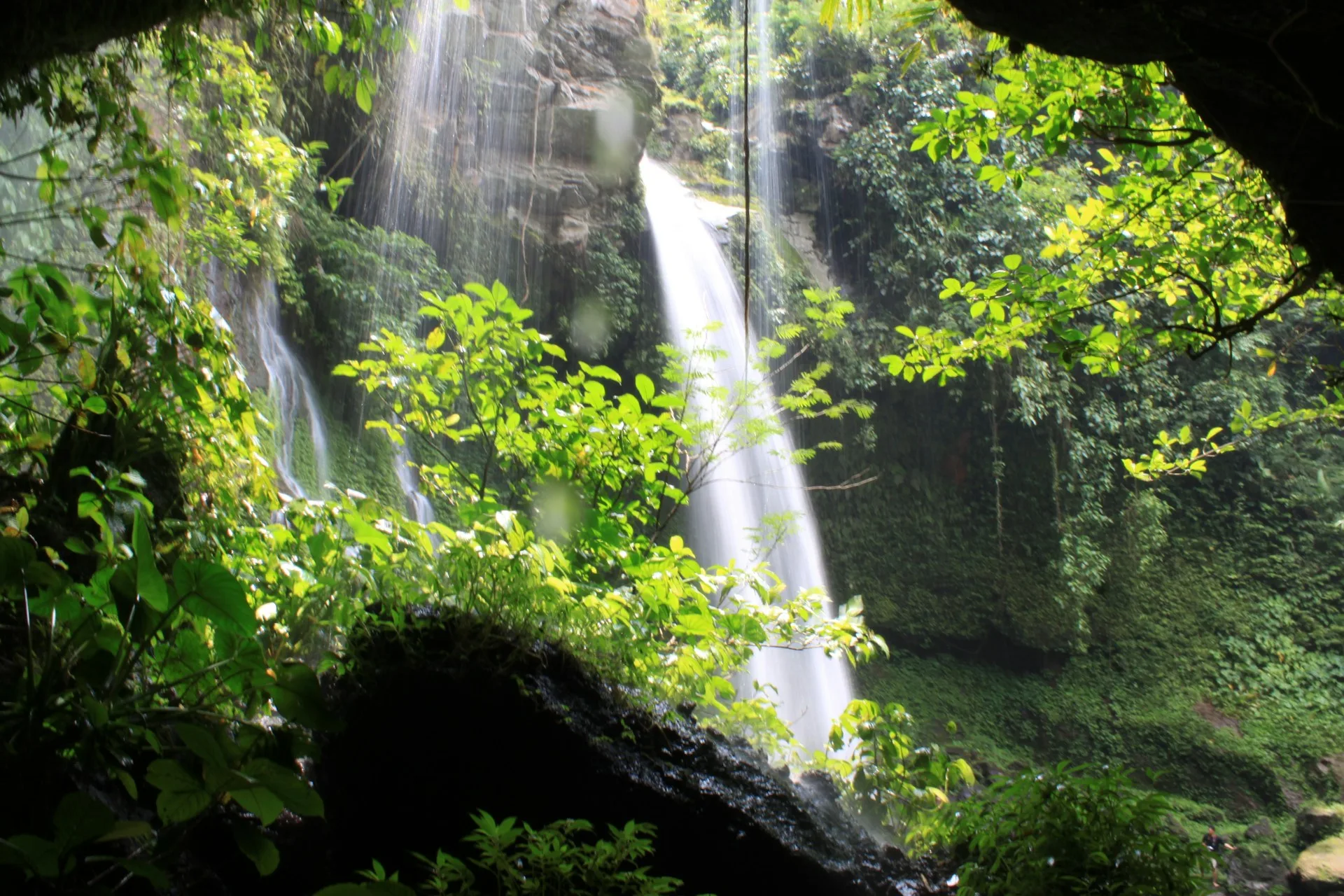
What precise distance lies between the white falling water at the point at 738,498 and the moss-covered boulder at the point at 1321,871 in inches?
185

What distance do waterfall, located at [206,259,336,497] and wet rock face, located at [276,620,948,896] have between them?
3.49 m

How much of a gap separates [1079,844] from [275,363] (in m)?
6.87

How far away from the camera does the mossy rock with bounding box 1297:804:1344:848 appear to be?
7.88 meters

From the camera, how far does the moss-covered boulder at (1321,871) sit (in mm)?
6895

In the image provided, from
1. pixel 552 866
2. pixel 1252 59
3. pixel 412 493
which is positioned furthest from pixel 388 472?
pixel 1252 59

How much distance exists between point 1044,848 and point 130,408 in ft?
10.5

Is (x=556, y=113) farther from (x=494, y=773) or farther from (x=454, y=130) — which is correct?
(x=494, y=773)

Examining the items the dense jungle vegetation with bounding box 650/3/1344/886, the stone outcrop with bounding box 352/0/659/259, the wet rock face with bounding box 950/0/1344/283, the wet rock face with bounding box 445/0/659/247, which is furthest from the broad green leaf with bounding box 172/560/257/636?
the dense jungle vegetation with bounding box 650/3/1344/886

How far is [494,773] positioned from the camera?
8.46 feet

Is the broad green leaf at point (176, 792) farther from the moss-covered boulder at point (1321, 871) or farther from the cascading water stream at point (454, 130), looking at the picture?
the moss-covered boulder at point (1321, 871)

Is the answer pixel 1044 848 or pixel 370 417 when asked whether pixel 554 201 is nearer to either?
pixel 370 417

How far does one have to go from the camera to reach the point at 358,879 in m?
2.46

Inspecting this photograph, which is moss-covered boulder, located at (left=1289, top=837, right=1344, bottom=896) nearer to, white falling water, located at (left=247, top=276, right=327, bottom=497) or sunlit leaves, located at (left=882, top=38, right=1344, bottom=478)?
sunlit leaves, located at (left=882, top=38, right=1344, bottom=478)

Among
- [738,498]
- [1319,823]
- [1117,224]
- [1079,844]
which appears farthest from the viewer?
[738,498]
